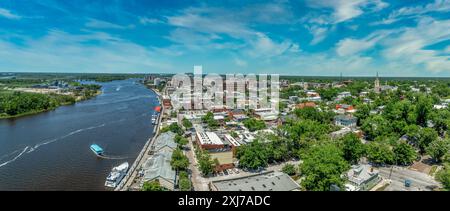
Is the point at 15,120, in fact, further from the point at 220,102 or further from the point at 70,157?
the point at 220,102

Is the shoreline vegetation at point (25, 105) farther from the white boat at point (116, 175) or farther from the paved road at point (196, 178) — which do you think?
the paved road at point (196, 178)

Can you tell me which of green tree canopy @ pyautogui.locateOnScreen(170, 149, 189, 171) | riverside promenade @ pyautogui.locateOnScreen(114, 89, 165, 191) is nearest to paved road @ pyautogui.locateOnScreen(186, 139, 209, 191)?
green tree canopy @ pyautogui.locateOnScreen(170, 149, 189, 171)

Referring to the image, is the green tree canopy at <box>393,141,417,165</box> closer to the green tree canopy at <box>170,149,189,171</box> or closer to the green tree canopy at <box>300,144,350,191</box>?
the green tree canopy at <box>300,144,350,191</box>

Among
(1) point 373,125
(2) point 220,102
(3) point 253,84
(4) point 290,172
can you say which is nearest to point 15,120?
(2) point 220,102

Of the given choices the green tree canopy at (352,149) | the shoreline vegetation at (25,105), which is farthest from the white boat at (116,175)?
the shoreline vegetation at (25,105)

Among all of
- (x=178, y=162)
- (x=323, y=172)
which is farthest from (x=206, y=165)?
(x=323, y=172)
